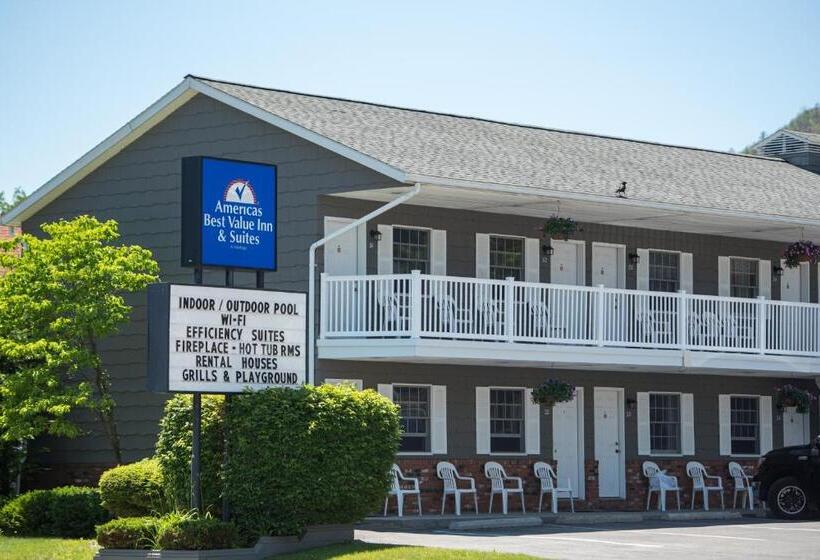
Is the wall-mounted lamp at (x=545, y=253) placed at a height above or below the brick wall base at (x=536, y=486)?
above

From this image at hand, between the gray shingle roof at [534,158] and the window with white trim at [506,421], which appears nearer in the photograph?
the gray shingle roof at [534,158]

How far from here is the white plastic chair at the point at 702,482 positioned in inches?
1356

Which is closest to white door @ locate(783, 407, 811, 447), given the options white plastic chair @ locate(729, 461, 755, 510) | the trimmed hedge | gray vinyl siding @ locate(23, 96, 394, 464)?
white plastic chair @ locate(729, 461, 755, 510)

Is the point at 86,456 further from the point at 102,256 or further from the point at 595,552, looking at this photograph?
the point at 595,552

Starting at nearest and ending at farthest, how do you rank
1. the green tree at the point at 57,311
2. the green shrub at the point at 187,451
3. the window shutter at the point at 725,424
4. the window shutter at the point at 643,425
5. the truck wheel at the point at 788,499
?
the green shrub at the point at 187,451, the green tree at the point at 57,311, the truck wheel at the point at 788,499, the window shutter at the point at 643,425, the window shutter at the point at 725,424

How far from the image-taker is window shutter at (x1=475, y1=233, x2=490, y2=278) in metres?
32.7

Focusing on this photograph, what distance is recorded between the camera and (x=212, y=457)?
2228cm

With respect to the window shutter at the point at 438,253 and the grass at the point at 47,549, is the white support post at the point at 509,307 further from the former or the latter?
the grass at the point at 47,549

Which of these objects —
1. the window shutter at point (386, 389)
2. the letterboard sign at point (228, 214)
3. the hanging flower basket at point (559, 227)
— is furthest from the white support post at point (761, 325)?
the letterboard sign at point (228, 214)

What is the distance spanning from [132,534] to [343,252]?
10.1 meters

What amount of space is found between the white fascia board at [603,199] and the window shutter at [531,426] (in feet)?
15.4

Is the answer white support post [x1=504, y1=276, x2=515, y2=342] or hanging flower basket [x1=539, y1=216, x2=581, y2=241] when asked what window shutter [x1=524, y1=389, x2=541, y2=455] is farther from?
hanging flower basket [x1=539, y1=216, x2=581, y2=241]

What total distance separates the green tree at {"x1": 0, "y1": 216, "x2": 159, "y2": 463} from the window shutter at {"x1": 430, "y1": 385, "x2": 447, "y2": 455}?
5827 mm

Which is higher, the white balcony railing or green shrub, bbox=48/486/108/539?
the white balcony railing
